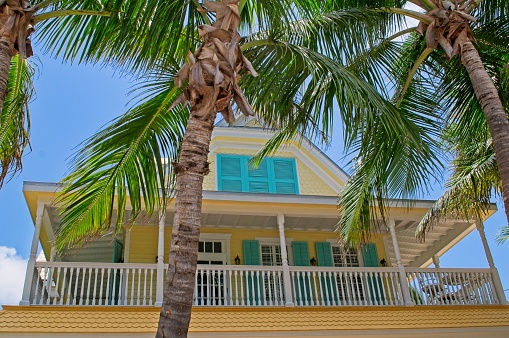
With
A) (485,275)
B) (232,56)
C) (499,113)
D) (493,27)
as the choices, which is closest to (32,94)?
(232,56)

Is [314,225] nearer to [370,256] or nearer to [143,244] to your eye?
[370,256]

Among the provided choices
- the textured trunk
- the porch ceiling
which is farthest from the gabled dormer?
the textured trunk

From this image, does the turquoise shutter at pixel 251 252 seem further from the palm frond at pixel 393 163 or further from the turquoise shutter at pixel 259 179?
the palm frond at pixel 393 163

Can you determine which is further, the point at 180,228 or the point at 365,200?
the point at 365,200

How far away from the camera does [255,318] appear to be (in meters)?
10.6

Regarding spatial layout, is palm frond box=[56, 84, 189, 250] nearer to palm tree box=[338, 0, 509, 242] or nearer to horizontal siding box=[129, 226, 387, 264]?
palm tree box=[338, 0, 509, 242]

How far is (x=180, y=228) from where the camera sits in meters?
4.53

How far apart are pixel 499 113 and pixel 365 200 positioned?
3.42 meters

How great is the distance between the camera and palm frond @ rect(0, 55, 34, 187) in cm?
732

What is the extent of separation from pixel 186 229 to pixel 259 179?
1004 centimetres

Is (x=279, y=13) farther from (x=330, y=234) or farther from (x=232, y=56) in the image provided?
(x=330, y=234)

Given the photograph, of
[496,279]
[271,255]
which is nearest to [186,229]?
[271,255]

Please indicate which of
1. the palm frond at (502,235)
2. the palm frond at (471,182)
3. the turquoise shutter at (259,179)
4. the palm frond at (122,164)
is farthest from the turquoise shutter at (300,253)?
the palm frond at (502,235)

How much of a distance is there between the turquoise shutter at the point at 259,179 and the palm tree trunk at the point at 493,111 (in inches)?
315
